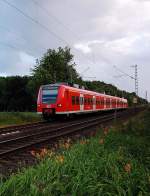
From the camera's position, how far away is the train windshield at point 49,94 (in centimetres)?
3191

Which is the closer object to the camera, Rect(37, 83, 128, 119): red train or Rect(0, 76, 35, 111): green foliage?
Rect(37, 83, 128, 119): red train

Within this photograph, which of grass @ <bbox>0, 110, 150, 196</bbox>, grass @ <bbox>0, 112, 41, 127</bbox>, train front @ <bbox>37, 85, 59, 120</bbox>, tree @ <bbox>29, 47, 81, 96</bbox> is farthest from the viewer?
tree @ <bbox>29, 47, 81, 96</bbox>

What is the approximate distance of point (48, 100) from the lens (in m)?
32.3

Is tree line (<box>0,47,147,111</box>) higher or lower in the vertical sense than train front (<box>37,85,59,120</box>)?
higher


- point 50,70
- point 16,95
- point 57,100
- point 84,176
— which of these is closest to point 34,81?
point 50,70

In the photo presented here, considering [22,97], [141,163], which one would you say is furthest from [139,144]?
[22,97]

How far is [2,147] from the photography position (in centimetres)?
1537

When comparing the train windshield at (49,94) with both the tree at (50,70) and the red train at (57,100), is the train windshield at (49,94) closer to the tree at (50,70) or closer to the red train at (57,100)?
the red train at (57,100)

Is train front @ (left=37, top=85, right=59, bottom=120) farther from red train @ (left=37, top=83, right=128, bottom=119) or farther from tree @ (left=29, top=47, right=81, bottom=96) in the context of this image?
tree @ (left=29, top=47, right=81, bottom=96)

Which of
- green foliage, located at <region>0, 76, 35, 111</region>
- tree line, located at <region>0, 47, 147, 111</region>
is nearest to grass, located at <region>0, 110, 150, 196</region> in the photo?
tree line, located at <region>0, 47, 147, 111</region>

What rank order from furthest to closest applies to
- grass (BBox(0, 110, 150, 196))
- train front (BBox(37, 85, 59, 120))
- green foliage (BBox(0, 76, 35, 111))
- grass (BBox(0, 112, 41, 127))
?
1. green foliage (BBox(0, 76, 35, 111))
2. train front (BBox(37, 85, 59, 120))
3. grass (BBox(0, 112, 41, 127))
4. grass (BBox(0, 110, 150, 196))

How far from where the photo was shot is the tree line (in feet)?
226

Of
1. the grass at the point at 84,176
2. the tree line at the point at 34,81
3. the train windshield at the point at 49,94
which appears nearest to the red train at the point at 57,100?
the train windshield at the point at 49,94

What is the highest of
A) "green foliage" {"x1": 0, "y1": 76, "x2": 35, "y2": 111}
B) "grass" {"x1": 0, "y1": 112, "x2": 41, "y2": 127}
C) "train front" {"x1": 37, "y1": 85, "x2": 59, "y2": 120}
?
"green foliage" {"x1": 0, "y1": 76, "x2": 35, "y2": 111}
